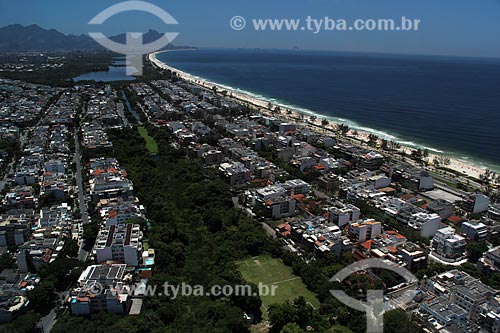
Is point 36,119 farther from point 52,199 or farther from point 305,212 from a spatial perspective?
point 305,212

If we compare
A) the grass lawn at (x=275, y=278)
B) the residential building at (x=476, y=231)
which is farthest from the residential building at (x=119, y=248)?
the residential building at (x=476, y=231)

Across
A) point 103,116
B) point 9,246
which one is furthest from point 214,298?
point 103,116

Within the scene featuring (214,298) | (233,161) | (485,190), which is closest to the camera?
(214,298)

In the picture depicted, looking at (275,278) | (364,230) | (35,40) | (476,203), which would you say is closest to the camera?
(275,278)

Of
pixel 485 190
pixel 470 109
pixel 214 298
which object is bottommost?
pixel 214 298
